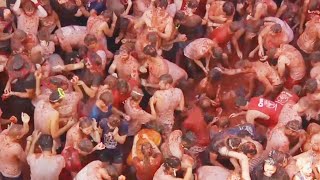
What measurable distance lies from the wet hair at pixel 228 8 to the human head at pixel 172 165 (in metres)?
3.01

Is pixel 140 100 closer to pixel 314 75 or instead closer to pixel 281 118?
pixel 281 118

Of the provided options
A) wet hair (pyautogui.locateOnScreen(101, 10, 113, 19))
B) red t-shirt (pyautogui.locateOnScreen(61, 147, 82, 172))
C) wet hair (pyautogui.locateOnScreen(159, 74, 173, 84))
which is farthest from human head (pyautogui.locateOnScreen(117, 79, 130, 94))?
wet hair (pyautogui.locateOnScreen(101, 10, 113, 19))

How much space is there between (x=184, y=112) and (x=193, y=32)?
5.53 ft

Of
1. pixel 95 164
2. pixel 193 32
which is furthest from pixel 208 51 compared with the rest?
pixel 95 164

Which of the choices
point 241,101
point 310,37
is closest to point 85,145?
point 241,101

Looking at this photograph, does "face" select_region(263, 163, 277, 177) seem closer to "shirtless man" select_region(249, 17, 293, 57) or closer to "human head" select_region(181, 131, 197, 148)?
A: "human head" select_region(181, 131, 197, 148)

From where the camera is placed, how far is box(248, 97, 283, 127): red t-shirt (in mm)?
7812

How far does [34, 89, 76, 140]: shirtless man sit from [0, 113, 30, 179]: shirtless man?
0.23 meters

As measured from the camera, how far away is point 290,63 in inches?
336

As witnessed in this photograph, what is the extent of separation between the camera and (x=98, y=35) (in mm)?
8633

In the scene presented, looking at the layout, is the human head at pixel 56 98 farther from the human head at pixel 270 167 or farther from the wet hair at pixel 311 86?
the wet hair at pixel 311 86

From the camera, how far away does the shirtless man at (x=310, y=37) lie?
901 centimetres

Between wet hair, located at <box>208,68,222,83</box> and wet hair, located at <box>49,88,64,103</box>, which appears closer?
wet hair, located at <box>49,88,64,103</box>

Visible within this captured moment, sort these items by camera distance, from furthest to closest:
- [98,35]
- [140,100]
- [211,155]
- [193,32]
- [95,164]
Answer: [193,32], [98,35], [140,100], [211,155], [95,164]
